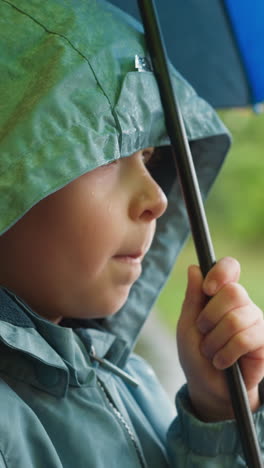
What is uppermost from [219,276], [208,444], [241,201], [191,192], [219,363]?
[191,192]

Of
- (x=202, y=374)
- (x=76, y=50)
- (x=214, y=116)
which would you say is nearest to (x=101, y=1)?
(x=76, y=50)

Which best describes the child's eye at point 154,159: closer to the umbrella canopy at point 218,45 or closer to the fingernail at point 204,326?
the umbrella canopy at point 218,45

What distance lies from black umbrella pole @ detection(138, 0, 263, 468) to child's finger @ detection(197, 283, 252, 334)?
38mm

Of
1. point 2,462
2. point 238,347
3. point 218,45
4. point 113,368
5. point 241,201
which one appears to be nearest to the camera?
point 2,462

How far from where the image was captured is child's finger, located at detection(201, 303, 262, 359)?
3.63 feet

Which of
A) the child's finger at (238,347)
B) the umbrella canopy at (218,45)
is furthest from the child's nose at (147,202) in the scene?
the umbrella canopy at (218,45)

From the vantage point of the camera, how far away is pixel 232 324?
3.62 ft

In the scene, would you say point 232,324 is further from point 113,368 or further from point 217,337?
point 113,368

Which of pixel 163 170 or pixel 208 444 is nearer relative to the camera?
pixel 208 444

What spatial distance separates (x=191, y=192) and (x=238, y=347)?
21 centimetres

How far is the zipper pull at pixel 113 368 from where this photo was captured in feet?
4.11

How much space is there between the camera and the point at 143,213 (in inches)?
46.4

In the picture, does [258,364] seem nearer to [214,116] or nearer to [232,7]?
[214,116]

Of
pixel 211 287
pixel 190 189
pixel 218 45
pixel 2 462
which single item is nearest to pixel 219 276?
pixel 211 287
